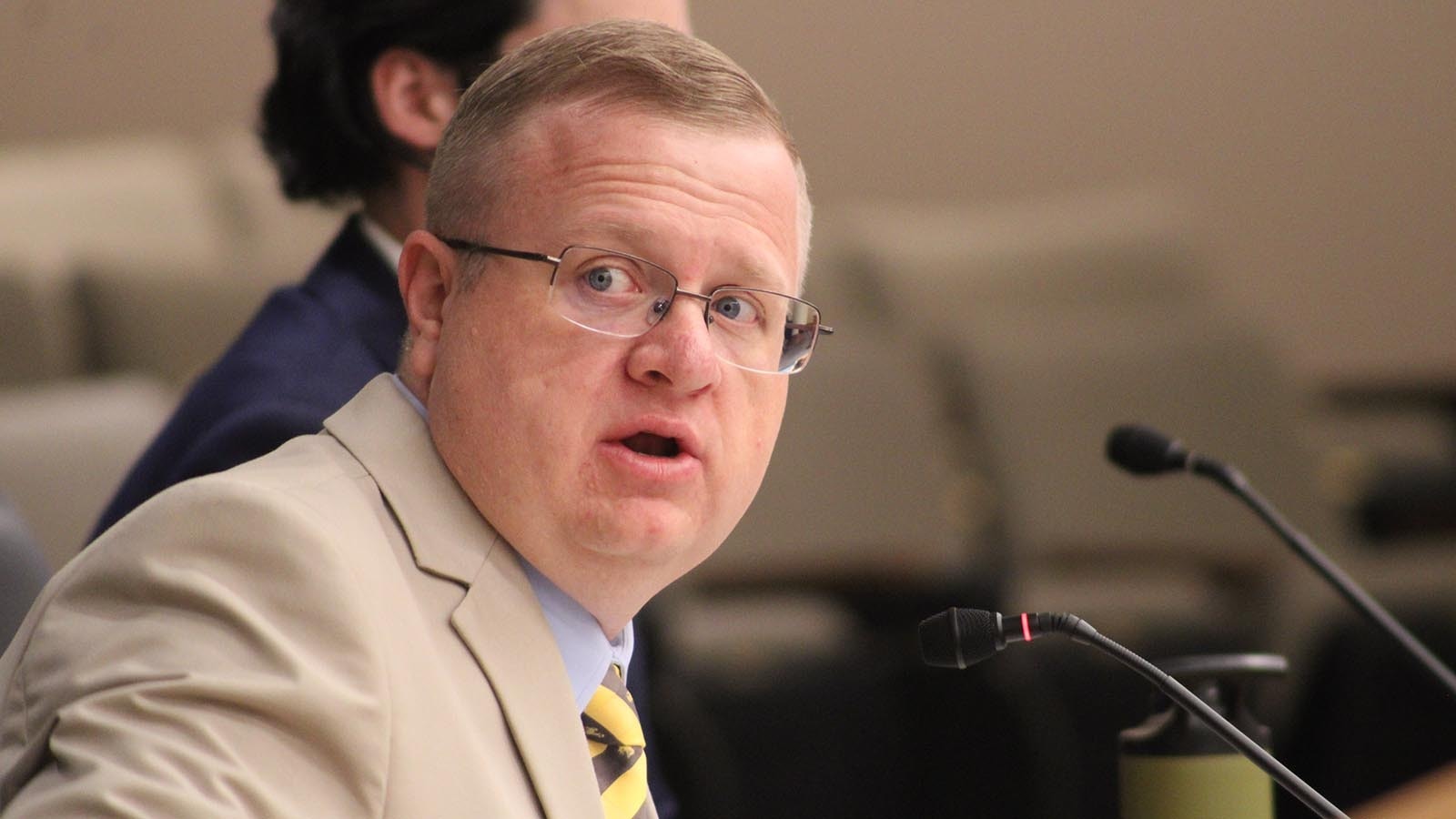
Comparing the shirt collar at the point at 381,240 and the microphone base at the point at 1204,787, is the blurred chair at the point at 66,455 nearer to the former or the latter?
the shirt collar at the point at 381,240

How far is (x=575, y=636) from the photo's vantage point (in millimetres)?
1201

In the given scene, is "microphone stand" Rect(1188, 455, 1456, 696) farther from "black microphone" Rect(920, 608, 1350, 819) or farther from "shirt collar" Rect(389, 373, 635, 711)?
"shirt collar" Rect(389, 373, 635, 711)

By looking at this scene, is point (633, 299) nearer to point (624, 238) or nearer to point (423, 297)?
point (624, 238)

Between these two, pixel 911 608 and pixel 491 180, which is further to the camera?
pixel 911 608

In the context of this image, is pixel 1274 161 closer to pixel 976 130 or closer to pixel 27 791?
pixel 976 130

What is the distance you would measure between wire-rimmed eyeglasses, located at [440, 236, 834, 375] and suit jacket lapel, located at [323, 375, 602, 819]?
14 cm

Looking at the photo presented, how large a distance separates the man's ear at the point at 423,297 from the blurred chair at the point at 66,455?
1.01 meters

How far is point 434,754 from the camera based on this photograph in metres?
1.00

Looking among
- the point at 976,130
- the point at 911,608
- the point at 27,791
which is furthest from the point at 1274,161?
the point at 27,791

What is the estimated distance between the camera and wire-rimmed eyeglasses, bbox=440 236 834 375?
1.16m

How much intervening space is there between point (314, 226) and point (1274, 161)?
271 cm

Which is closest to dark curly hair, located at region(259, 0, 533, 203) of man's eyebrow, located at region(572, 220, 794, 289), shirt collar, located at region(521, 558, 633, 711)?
man's eyebrow, located at region(572, 220, 794, 289)

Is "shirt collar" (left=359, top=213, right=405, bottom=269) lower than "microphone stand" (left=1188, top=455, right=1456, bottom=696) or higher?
higher

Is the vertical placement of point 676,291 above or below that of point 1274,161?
above
